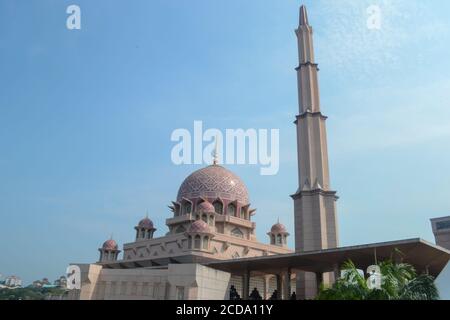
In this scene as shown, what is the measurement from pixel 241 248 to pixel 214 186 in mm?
5969

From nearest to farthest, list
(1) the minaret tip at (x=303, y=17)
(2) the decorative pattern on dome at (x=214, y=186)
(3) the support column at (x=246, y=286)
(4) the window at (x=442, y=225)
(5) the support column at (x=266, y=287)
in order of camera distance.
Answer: (3) the support column at (x=246, y=286) → (5) the support column at (x=266, y=287) → (1) the minaret tip at (x=303, y=17) → (2) the decorative pattern on dome at (x=214, y=186) → (4) the window at (x=442, y=225)

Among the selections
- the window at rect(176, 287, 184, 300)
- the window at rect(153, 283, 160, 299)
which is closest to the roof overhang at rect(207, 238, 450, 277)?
the window at rect(153, 283, 160, 299)

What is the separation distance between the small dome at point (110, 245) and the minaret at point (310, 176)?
17388mm

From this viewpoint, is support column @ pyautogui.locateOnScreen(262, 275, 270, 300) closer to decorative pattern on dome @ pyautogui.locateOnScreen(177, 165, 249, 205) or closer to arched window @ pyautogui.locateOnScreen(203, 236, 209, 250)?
arched window @ pyautogui.locateOnScreen(203, 236, 209, 250)

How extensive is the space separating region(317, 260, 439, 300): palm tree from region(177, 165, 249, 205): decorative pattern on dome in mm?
21253

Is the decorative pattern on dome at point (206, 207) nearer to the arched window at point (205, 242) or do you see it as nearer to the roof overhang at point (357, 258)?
the arched window at point (205, 242)

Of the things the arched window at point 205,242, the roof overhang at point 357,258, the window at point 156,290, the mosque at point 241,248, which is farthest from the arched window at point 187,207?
the window at point 156,290

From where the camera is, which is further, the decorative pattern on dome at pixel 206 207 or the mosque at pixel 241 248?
the decorative pattern on dome at pixel 206 207

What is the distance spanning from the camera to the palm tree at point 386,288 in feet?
36.3

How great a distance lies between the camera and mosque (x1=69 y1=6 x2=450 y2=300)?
1773cm

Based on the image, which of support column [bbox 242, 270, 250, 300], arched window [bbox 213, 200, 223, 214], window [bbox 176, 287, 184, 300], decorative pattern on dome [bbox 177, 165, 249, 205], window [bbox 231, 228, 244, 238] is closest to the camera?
window [bbox 176, 287, 184, 300]

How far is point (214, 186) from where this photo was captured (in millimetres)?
33375

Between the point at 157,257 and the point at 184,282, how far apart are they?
12199 mm

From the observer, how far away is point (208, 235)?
88.3ft
